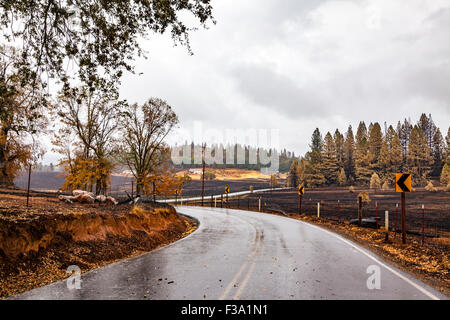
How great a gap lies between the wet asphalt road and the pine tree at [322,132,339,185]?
8678 centimetres

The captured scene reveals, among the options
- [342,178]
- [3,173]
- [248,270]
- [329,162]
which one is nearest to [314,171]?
[329,162]

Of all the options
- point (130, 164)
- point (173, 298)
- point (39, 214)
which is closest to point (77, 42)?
point (39, 214)

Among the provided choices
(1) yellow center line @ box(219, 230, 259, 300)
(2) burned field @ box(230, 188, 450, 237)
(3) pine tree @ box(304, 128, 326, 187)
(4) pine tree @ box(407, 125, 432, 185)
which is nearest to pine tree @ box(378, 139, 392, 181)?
(4) pine tree @ box(407, 125, 432, 185)

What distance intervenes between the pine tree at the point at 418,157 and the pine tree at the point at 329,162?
878 inches

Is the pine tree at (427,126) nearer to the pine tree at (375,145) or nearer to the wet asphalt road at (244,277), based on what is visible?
the pine tree at (375,145)

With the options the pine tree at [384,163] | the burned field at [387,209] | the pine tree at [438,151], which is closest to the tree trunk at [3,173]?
the burned field at [387,209]

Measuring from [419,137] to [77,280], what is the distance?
351 feet

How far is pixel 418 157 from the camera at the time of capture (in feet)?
285

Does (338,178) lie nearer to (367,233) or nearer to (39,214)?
(367,233)

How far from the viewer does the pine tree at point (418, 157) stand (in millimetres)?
86688

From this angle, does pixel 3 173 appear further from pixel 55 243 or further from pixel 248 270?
pixel 248 270

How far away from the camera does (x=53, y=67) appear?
7688mm

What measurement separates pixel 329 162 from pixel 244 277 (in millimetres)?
92040

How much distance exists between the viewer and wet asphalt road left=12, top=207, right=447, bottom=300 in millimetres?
5066
